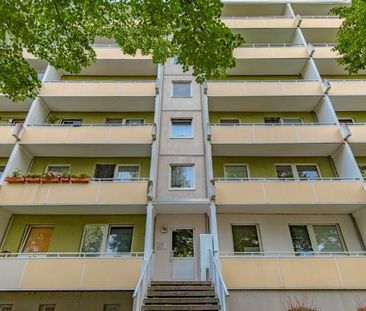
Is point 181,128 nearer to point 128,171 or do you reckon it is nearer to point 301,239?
point 128,171

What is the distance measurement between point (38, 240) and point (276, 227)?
33.4 feet

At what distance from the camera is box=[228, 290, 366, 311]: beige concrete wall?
332 inches

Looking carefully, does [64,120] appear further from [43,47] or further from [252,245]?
[252,245]

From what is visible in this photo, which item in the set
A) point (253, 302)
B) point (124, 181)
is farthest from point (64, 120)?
point (253, 302)

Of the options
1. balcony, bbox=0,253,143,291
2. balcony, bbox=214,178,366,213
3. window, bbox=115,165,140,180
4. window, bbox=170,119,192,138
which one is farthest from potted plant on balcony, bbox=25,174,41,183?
balcony, bbox=214,178,366,213

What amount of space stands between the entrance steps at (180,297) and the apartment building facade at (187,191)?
1.30ft

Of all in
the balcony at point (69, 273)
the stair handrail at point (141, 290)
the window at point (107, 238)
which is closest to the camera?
the stair handrail at point (141, 290)

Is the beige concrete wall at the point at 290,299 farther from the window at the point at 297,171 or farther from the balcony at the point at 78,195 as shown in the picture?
the window at the point at 297,171

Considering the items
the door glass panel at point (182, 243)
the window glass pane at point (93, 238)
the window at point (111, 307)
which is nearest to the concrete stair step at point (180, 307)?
the window at point (111, 307)

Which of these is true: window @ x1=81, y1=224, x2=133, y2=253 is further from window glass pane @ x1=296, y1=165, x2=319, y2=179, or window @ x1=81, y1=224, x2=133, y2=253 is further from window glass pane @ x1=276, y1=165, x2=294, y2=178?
window glass pane @ x1=296, y1=165, x2=319, y2=179

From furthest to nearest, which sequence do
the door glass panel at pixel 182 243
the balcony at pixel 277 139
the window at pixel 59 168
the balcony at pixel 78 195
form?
1. the window at pixel 59 168
2. the balcony at pixel 277 139
3. the door glass panel at pixel 182 243
4. the balcony at pixel 78 195

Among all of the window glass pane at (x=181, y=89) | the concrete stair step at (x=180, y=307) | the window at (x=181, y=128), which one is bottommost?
the concrete stair step at (x=180, y=307)

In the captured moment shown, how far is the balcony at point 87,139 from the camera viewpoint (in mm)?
12375

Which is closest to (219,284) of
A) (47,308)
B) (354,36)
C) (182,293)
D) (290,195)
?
(182,293)
